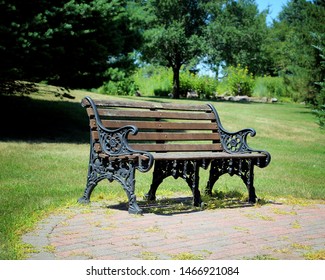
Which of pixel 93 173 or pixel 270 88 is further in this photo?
pixel 270 88

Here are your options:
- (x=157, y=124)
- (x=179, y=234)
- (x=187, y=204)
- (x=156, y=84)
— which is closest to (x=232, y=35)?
(x=156, y=84)

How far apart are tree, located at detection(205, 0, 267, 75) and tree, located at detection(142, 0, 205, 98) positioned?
0.99 meters

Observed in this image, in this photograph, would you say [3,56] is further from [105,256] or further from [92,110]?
[105,256]

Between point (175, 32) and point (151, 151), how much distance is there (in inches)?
1300

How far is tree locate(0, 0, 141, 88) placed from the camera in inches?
496

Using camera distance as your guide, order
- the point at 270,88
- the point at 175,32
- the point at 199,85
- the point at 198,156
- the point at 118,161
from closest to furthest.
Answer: the point at 118,161, the point at 198,156, the point at 175,32, the point at 199,85, the point at 270,88

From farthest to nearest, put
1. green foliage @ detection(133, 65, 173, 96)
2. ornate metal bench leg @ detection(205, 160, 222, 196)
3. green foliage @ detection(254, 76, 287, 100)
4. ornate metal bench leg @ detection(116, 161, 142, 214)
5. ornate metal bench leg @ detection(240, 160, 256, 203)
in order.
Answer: green foliage @ detection(254, 76, 287, 100), green foliage @ detection(133, 65, 173, 96), ornate metal bench leg @ detection(205, 160, 222, 196), ornate metal bench leg @ detection(240, 160, 256, 203), ornate metal bench leg @ detection(116, 161, 142, 214)

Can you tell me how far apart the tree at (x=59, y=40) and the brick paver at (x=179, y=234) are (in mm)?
6882

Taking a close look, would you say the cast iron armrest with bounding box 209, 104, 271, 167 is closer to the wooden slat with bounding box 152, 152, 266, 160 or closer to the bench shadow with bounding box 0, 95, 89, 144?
the wooden slat with bounding box 152, 152, 266, 160

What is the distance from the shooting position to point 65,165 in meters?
10.7

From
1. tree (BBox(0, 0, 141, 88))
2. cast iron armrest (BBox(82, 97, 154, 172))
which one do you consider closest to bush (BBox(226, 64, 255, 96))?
tree (BBox(0, 0, 141, 88))

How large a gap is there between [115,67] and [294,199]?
10.6 meters

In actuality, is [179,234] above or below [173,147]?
below

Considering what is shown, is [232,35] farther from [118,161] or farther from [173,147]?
[118,161]
